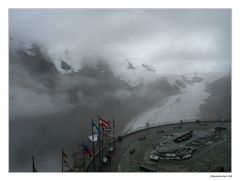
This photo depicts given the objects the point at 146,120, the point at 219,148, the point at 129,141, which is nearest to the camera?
the point at 219,148

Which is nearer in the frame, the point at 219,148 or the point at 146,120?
the point at 219,148

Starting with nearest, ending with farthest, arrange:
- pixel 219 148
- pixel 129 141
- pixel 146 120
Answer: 1. pixel 219 148
2. pixel 129 141
3. pixel 146 120
